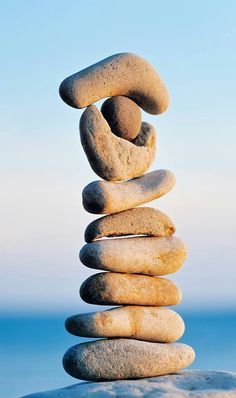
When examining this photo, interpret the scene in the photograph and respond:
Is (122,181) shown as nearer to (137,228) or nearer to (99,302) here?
(137,228)

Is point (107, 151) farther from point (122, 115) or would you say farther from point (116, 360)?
point (116, 360)

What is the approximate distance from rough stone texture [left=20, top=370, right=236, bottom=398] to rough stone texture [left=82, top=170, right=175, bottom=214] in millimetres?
1996

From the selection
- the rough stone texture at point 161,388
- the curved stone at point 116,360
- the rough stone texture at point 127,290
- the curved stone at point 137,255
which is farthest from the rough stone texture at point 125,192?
the rough stone texture at point 161,388

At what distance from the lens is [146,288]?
10.6 metres

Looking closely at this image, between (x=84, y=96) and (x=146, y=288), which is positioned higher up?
(x=84, y=96)

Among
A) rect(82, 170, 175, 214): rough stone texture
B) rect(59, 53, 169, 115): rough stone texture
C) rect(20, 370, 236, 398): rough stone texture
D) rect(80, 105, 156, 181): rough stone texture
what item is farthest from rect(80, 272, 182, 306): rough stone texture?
rect(59, 53, 169, 115): rough stone texture

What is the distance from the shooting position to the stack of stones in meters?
10.2

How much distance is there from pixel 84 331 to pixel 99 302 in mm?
397

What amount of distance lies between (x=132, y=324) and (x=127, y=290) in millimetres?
401

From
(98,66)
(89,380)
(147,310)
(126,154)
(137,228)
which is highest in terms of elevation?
(98,66)

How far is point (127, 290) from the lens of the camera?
34.2 ft

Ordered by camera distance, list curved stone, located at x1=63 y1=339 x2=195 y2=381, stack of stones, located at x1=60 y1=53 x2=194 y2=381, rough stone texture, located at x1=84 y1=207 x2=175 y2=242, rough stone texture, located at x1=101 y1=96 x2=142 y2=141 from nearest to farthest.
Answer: curved stone, located at x1=63 y1=339 x2=195 y2=381
stack of stones, located at x1=60 y1=53 x2=194 y2=381
rough stone texture, located at x1=84 y1=207 x2=175 y2=242
rough stone texture, located at x1=101 y1=96 x2=142 y2=141

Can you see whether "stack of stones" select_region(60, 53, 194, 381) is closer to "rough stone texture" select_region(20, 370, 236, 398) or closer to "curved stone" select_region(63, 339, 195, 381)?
"curved stone" select_region(63, 339, 195, 381)

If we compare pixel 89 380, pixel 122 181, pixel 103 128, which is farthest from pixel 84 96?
pixel 89 380
